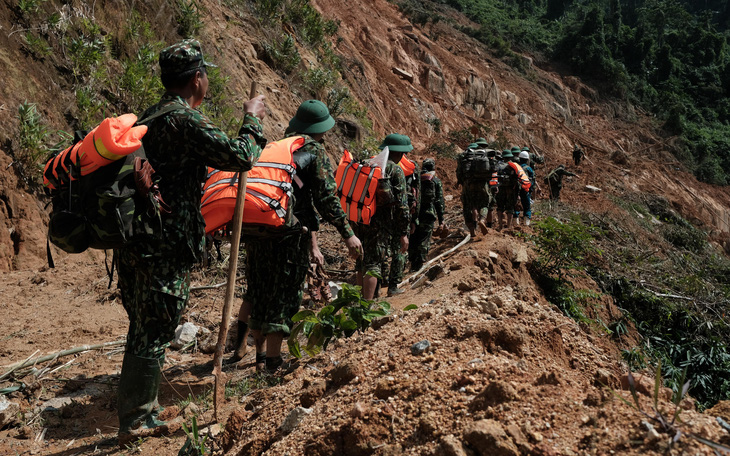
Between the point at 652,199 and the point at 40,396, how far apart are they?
24.2 m

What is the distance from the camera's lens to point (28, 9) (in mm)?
6812

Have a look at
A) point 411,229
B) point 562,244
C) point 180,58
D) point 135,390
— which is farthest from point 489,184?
point 135,390

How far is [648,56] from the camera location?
46625mm

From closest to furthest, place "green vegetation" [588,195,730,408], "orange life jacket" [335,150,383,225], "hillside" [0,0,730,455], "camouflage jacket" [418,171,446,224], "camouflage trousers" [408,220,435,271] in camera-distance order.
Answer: "hillside" [0,0,730,455]
"orange life jacket" [335,150,383,225]
"green vegetation" [588,195,730,408]
"camouflage jacket" [418,171,446,224]
"camouflage trousers" [408,220,435,271]

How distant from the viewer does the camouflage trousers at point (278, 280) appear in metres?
3.76

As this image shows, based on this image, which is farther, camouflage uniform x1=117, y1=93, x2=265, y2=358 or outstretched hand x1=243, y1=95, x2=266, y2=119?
outstretched hand x1=243, y1=95, x2=266, y2=119

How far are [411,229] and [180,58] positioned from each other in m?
4.82

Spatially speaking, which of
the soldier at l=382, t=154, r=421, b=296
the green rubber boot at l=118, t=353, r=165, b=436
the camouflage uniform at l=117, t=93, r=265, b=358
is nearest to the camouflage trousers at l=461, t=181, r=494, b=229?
the soldier at l=382, t=154, r=421, b=296

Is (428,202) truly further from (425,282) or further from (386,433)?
(386,433)

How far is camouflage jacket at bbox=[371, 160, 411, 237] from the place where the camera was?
18.8ft

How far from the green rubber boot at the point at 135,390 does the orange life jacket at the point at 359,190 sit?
278 cm

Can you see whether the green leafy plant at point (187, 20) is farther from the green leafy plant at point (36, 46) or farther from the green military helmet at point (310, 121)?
the green military helmet at point (310, 121)

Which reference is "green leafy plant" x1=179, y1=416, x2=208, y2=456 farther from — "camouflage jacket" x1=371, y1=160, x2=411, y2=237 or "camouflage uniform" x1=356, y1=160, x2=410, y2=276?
"camouflage jacket" x1=371, y1=160, x2=411, y2=237

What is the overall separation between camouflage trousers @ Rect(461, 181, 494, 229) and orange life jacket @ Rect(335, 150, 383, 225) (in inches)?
152
